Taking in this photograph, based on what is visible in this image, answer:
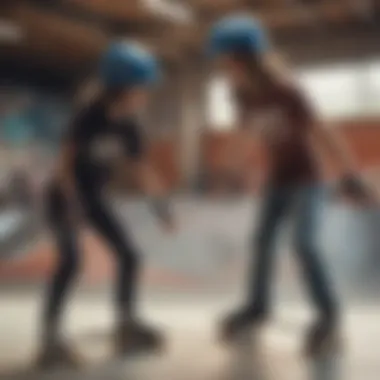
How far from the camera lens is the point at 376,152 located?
48cm

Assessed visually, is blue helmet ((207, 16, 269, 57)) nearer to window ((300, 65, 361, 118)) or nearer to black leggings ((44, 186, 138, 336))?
window ((300, 65, 361, 118))

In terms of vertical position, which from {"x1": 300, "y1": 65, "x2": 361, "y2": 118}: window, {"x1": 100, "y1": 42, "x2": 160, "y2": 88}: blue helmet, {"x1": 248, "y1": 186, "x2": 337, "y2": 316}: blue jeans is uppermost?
{"x1": 100, "y1": 42, "x2": 160, "y2": 88}: blue helmet

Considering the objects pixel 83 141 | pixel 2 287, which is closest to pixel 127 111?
pixel 83 141

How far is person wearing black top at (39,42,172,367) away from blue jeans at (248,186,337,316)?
0.27 feet

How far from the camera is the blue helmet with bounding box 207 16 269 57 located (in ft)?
1.63

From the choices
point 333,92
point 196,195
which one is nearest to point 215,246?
point 196,195

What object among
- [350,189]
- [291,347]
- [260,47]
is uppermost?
[260,47]

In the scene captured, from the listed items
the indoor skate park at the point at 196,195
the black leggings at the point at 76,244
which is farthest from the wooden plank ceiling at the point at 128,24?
the black leggings at the point at 76,244

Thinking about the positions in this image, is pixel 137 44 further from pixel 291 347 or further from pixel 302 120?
pixel 291 347

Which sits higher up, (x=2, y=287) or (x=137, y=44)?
(x=137, y=44)

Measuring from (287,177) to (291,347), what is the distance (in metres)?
0.14

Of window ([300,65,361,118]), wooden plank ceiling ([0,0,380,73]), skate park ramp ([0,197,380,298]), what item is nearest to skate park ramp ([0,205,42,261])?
skate park ramp ([0,197,380,298])

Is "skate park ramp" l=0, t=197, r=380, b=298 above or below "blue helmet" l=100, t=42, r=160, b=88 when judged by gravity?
below

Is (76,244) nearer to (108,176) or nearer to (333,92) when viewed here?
(108,176)
